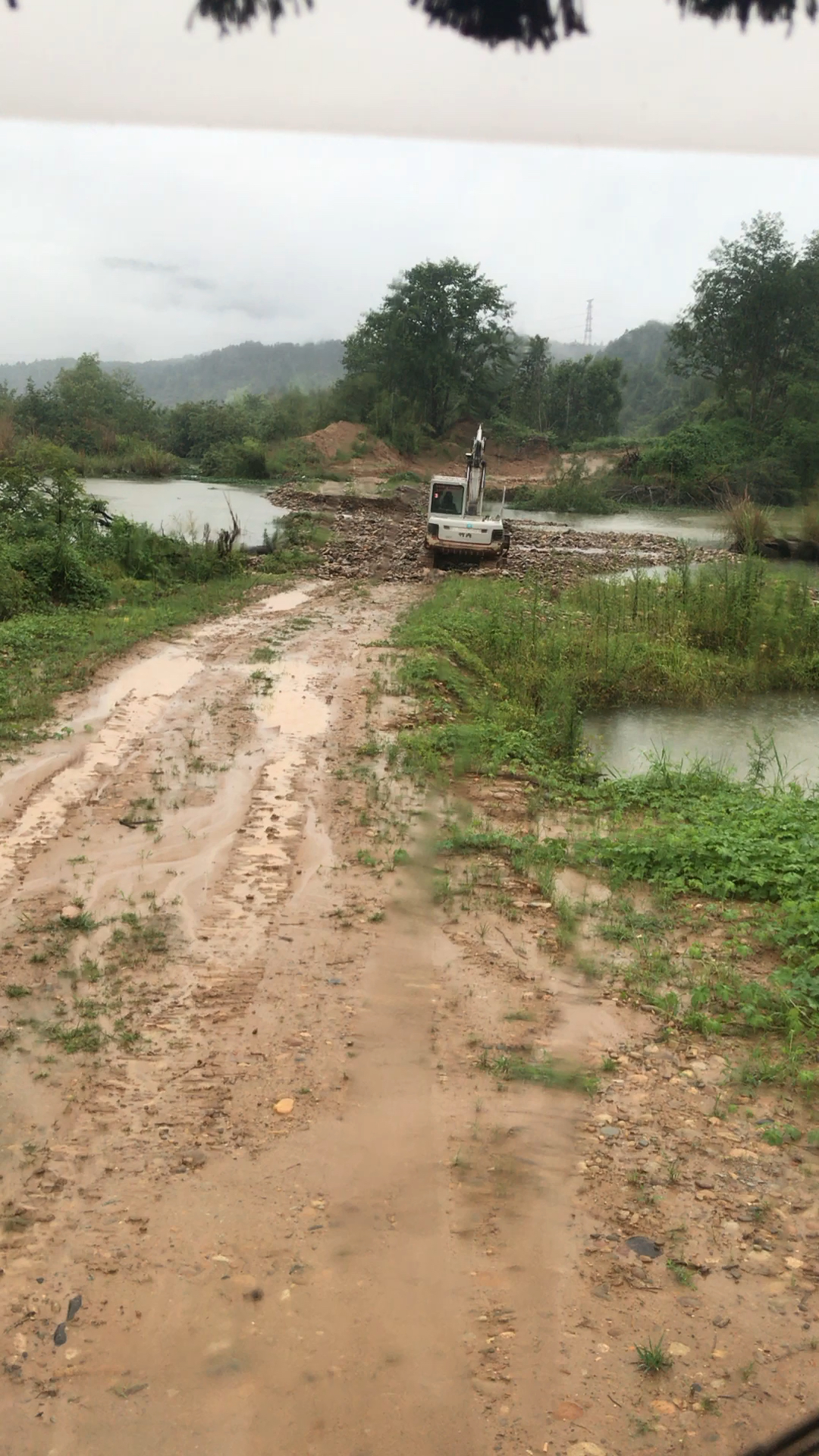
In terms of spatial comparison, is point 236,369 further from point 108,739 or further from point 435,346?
point 108,739

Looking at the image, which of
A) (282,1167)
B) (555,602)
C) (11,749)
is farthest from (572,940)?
(555,602)

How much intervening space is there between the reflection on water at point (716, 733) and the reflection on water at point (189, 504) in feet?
40.8

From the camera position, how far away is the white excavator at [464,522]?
1886cm

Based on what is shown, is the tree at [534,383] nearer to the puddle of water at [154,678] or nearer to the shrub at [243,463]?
the shrub at [243,463]

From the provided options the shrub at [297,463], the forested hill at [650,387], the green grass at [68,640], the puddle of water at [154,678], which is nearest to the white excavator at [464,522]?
the green grass at [68,640]

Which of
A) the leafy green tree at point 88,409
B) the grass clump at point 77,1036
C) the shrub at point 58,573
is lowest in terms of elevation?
the grass clump at point 77,1036

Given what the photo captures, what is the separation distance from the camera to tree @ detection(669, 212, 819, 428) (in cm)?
4856

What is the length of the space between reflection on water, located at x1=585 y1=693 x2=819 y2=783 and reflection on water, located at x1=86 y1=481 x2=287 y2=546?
12.4 metres

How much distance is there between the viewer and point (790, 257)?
4856 centimetres

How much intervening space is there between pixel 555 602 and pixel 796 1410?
537 inches

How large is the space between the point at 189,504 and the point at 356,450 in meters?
18.9

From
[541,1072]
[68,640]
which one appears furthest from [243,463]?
[541,1072]

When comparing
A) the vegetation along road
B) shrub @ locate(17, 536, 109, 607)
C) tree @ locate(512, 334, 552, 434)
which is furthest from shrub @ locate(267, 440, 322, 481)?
the vegetation along road

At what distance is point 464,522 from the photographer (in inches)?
749
